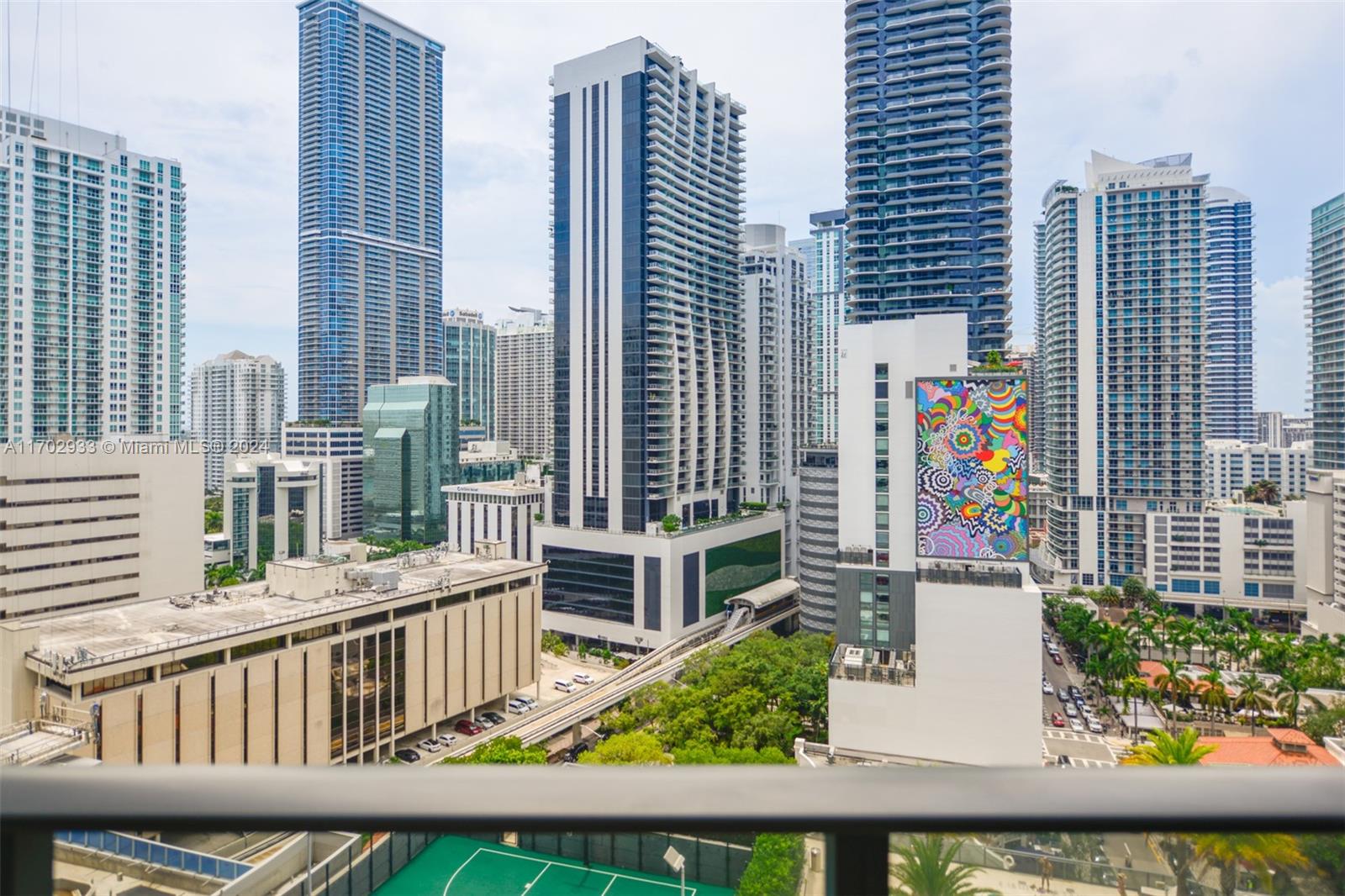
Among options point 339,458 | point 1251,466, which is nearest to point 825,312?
point 1251,466

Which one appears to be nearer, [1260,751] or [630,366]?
[1260,751]

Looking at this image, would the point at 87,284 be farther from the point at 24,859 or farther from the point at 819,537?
the point at 24,859

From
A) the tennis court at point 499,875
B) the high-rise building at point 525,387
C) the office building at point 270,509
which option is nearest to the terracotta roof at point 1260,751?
the tennis court at point 499,875

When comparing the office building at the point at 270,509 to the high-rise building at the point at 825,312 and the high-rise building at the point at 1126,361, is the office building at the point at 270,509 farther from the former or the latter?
the high-rise building at the point at 1126,361

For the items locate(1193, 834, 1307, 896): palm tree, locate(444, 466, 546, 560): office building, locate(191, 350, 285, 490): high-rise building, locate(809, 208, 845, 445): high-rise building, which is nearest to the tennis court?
locate(1193, 834, 1307, 896): palm tree

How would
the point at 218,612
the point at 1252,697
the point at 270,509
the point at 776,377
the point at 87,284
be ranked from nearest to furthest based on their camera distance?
the point at 218,612
the point at 1252,697
the point at 87,284
the point at 270,509
the point at 776,377

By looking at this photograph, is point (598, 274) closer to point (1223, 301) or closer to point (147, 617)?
point (147, 617)

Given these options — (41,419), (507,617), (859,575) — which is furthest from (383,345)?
(859,575)

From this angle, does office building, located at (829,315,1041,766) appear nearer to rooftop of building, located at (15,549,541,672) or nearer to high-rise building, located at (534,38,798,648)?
rooftop of building, located at (15,549,541,672)
